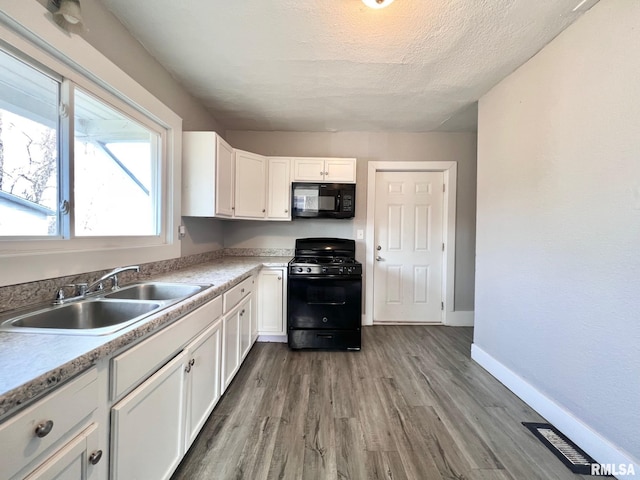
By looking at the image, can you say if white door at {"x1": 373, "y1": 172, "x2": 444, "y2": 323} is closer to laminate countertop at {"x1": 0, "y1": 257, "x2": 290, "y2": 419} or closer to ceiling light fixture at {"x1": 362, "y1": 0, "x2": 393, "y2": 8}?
ceiling light fixture at {"x1": 362, "y1": 0, "x2": 393, "y2": 8}

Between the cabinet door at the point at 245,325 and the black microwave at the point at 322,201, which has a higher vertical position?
the black microwave at the point at 322,201

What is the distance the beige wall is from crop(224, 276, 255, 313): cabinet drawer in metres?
0.63

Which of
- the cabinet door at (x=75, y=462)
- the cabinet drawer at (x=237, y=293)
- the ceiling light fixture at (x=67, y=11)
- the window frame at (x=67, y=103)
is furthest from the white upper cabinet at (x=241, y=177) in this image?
the cabinet door at (x=75, y=462)

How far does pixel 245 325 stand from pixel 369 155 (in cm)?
245

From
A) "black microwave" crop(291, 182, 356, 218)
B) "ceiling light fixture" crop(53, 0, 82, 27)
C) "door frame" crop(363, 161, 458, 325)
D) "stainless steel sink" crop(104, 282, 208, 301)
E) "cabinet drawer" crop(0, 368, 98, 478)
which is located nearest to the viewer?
"cabinet drawer" crop(0, 368, 98, 478)

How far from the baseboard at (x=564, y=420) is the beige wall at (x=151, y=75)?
2813 mm

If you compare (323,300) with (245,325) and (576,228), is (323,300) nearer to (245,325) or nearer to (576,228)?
(245,325)

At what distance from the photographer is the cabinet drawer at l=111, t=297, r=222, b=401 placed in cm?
82

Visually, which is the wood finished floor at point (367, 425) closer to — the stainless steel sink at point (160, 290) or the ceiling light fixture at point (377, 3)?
the stainless steel sink at point (160, 290)

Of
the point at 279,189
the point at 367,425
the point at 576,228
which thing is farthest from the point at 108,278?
the point at 576,228

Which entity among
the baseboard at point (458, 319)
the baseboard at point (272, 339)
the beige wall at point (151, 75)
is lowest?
the baseboard at point (272, 339)

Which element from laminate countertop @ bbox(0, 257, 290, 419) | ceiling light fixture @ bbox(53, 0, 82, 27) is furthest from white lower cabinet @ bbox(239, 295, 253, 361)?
ceiling light fixture @ bbox(53, 0, 82, 27)

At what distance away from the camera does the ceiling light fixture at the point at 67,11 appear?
1116mm

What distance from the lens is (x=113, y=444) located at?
0.81 meters
